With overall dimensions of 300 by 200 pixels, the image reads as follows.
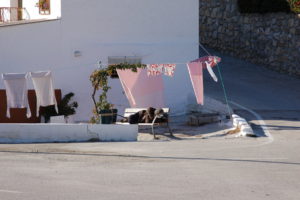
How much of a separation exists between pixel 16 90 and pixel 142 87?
384 cm

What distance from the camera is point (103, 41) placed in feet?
→ 70.3

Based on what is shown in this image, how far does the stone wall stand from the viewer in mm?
27641

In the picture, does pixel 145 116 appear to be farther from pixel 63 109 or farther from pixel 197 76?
pixel 63 109

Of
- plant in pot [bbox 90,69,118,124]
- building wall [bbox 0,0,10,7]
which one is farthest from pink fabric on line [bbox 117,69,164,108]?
building wall [bbox 0,0,10,7]

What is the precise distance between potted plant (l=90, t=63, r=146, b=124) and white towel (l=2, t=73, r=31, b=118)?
2.06 metres

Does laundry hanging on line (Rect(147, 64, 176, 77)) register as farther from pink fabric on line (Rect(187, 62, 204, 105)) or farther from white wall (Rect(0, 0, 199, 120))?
white wall (Rect(0, 0, 199, 120))

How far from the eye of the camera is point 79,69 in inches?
831

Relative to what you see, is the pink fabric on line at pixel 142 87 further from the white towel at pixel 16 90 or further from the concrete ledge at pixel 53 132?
the concrete ledge at pixel 53 132

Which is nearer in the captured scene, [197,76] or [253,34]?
[197,76]

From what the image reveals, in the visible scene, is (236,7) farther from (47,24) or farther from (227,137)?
(227,137)

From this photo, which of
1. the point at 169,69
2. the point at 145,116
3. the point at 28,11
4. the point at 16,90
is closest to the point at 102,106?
the point at 145,116

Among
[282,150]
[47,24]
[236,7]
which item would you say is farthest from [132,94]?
[236,7]

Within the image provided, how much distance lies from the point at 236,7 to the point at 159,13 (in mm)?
9470

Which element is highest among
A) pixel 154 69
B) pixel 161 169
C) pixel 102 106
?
pixel 154 69
